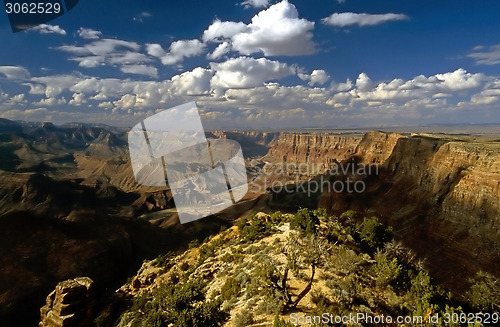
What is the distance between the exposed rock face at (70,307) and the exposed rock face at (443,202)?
131 ft

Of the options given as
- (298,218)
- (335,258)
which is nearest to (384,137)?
(298,218)

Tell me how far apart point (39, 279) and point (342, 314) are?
149 ft

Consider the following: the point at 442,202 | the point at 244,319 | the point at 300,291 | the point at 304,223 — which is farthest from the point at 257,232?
the point at 442,202

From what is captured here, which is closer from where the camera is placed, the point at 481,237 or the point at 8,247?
the point at 481,237

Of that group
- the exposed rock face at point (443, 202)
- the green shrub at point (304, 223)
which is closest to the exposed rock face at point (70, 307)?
the green shrub at point (304, 223)

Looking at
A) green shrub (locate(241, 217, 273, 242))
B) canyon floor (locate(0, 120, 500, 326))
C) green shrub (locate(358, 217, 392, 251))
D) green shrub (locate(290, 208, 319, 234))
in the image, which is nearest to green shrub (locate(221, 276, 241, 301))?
canyon floor (locate(0, 120, 500, 326))

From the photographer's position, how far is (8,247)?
42.0 metres

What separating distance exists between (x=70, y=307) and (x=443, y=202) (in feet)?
192

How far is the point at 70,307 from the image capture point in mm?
20453

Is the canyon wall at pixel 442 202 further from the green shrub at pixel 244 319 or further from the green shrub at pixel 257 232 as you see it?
the green shrub at pixel 244 319

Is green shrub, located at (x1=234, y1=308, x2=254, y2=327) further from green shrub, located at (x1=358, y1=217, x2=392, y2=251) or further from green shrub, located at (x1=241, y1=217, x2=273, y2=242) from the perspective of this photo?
green shrub, located at (x1=358, y1=217, x2=392, y2=251)

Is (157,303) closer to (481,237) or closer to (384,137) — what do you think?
(481,237)

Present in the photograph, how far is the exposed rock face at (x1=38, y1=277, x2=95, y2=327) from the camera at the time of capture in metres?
20.1

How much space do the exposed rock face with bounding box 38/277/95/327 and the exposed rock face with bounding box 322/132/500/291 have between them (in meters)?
39.8
